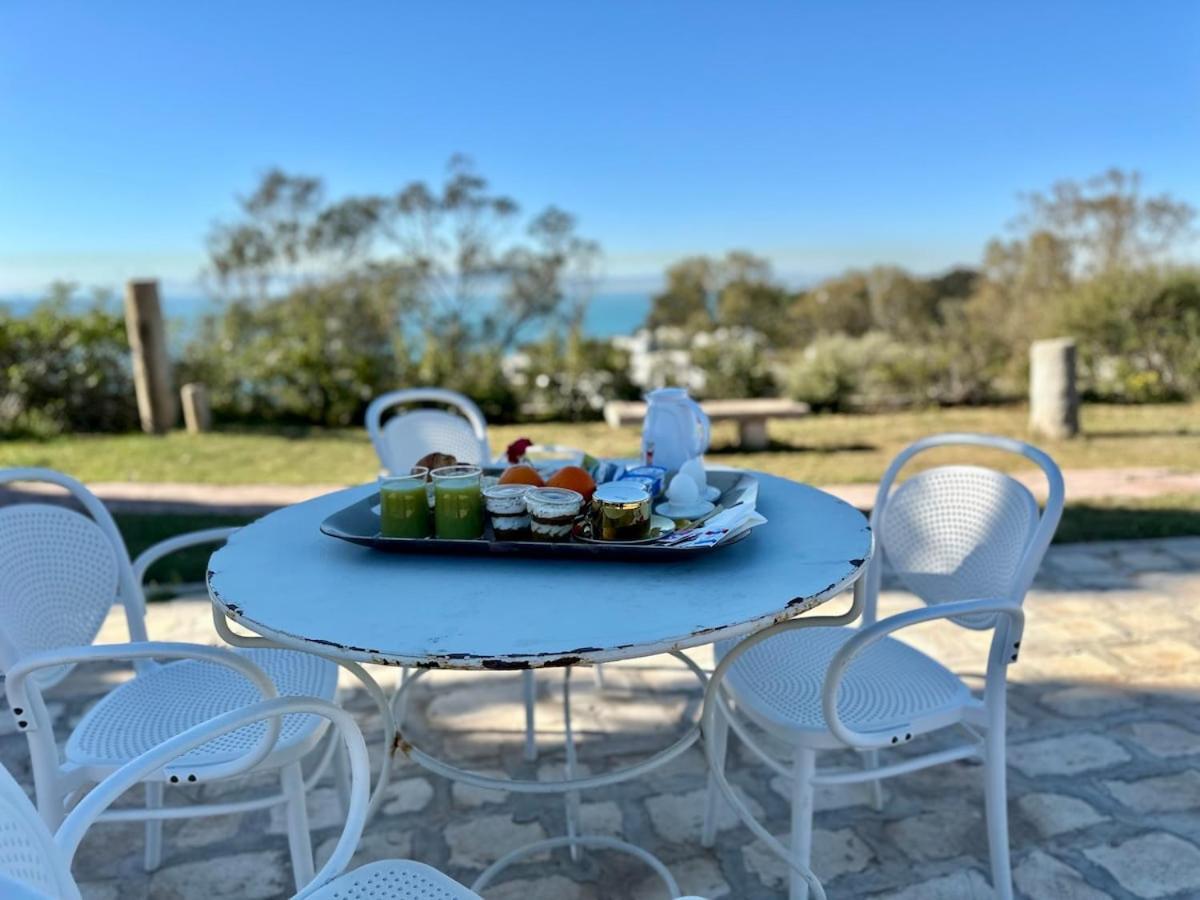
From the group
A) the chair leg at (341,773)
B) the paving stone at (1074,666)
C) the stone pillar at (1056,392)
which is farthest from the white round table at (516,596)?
the stone pillar at (1056,392)

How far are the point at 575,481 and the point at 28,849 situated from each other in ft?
3.30

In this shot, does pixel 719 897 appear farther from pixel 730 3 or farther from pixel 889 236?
pixel 889 236

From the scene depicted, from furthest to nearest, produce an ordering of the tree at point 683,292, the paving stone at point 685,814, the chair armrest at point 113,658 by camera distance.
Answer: the tree at point 683,292 < the paving stone at point 685,814 < the chair armrest at point 113,658

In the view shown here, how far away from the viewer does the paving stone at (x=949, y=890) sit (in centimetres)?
170

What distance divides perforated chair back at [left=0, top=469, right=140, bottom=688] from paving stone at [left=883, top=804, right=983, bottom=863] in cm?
176

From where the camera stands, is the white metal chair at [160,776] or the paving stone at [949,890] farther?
the paving stone at [949,890]

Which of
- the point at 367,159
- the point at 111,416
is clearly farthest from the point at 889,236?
the point at 111,416

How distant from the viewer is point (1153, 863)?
1.77m

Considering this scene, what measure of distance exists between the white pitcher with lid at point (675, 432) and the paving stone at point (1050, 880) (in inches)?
42.9

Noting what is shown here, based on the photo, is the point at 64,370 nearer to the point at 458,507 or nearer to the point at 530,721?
the point at 530,721

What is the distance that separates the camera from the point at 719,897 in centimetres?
173

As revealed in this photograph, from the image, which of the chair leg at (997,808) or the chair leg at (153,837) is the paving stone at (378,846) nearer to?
the chair leg at (153,837)

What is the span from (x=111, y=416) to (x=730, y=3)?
12895 mm

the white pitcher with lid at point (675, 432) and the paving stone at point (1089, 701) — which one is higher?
the white pitcher with lid at point (675, 432)
